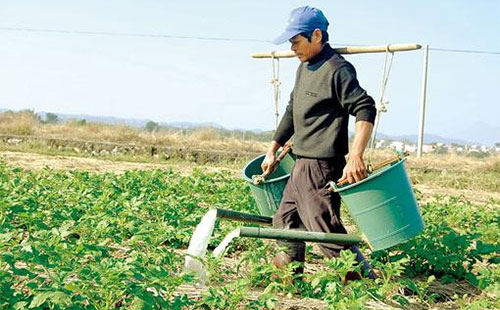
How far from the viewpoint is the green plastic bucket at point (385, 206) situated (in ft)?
11.9

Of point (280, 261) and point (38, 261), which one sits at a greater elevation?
point (38, 261)

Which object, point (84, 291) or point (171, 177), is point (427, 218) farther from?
point (84, 291)

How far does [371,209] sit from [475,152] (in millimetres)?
15277

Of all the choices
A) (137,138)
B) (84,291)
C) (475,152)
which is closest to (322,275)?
(84,291)

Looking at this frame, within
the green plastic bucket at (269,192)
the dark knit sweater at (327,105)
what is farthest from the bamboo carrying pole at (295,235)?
the green plastic bucket at (269,192)

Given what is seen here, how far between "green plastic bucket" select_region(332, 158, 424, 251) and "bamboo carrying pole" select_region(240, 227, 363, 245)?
12 cm

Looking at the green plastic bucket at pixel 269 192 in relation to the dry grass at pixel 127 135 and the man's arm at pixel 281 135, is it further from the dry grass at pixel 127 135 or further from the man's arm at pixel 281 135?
the dry grass at pixel 127 135

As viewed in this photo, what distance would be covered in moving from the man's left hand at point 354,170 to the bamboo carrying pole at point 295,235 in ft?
1.00

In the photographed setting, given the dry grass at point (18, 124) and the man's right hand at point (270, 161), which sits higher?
the man's right hand at point (270, 161)

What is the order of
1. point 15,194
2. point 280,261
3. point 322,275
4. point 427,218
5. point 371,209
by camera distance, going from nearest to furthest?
1. point 322,275
2. point 371,209
3. point 280,261
4. point 15,194
5. point 427,218

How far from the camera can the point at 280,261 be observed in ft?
12.8

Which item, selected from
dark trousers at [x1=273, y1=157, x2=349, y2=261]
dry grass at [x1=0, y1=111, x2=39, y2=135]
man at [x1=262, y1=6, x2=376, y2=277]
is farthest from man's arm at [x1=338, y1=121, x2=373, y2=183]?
dry grass at [x1=0, y1=111, x2=39, y2=135]

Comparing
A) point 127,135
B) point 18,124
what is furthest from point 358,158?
point 18,124

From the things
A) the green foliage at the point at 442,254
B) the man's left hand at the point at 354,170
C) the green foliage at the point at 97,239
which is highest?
the man's left hand at the point at 354,170
